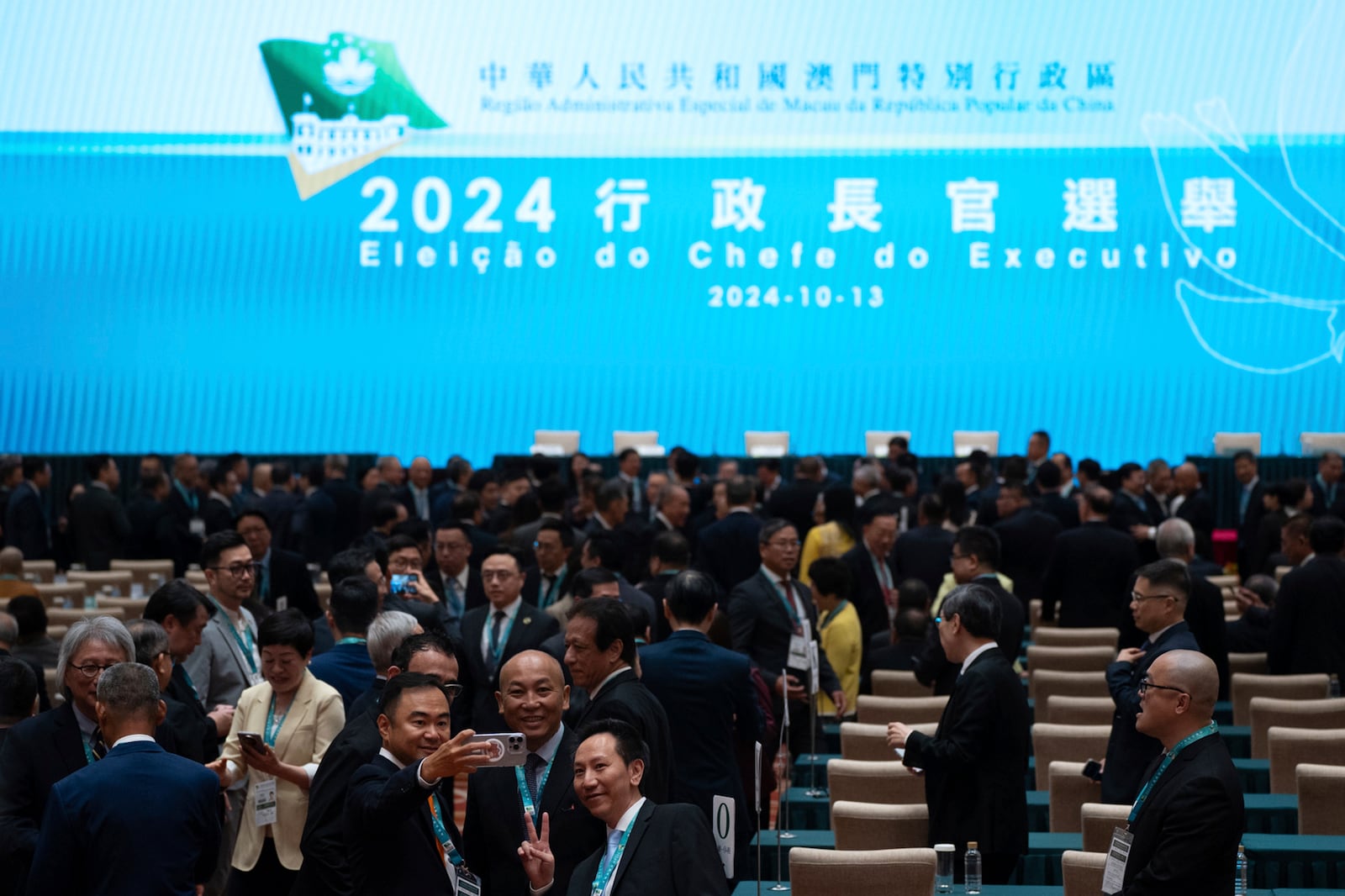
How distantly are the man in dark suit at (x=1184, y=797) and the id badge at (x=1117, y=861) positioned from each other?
0.07 ft

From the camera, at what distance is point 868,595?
8773 mm

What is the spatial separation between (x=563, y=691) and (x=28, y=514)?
945cm

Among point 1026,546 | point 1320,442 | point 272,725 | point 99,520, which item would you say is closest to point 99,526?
point 99,520

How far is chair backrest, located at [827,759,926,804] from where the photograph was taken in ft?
19.2

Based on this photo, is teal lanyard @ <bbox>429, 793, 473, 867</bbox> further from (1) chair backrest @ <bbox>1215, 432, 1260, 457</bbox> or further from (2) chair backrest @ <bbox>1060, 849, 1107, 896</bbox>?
(1) chair backrest @ <bbox>1215, 432, 1260, 457</bbox>

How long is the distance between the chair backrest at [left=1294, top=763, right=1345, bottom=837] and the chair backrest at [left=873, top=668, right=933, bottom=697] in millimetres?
2149

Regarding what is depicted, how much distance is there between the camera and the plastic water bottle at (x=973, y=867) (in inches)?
193

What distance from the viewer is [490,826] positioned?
4074 mm

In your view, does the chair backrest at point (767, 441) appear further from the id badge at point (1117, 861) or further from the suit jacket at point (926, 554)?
the id badge at point (1117, 861)

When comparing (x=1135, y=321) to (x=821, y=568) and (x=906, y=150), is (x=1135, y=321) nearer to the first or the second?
(x=906, y=150)

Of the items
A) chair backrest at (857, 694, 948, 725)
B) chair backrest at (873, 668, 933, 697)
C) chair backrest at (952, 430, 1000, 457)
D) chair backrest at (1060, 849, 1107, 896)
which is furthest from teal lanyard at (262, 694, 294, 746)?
chair backrest at (952, 430, 1000, 457)

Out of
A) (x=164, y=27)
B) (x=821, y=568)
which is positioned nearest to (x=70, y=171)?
(x=164, y=27)

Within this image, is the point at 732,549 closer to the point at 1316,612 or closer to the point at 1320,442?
the point at 1316,612

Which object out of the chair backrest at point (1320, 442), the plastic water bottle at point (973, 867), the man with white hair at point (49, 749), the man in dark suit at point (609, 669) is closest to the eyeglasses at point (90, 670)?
the man with white hair at point (49, 749)
